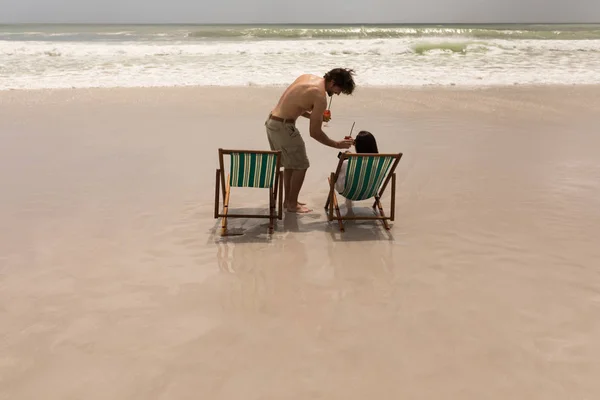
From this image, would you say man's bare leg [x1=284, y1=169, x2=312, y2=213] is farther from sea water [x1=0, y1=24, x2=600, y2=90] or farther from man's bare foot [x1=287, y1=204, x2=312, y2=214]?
sea water [x1=0, y1=24, x2=600, y2=90]

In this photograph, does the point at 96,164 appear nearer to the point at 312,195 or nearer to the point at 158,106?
the point at 312,195

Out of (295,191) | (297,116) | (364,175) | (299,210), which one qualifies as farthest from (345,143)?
(299,210)

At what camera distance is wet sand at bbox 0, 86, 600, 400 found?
2.51 meters

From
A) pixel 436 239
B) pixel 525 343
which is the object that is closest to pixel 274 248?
pixel 436 239

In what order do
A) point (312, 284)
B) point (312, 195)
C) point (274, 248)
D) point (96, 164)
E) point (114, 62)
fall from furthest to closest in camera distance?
point (114, 62)
point (96, 164)
point (312, 195)
point (274, 248)
point (312, 284)

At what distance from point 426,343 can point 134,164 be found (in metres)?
4.14

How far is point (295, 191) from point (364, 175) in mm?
745

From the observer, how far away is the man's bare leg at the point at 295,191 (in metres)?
4.50

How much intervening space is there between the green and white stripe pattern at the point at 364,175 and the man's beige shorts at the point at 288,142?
1.70ft

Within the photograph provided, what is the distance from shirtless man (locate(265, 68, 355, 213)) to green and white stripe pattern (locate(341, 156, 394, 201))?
29cm

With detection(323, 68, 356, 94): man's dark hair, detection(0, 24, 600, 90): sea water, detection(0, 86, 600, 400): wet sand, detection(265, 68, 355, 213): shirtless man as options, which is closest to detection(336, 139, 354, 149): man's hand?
detection(265, 68, 355, 213): shirtless man

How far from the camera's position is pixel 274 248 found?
389cm

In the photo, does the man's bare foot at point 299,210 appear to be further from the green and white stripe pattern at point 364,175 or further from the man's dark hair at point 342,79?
the man's dark hair at point 342,79

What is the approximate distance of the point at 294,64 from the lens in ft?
50.8
